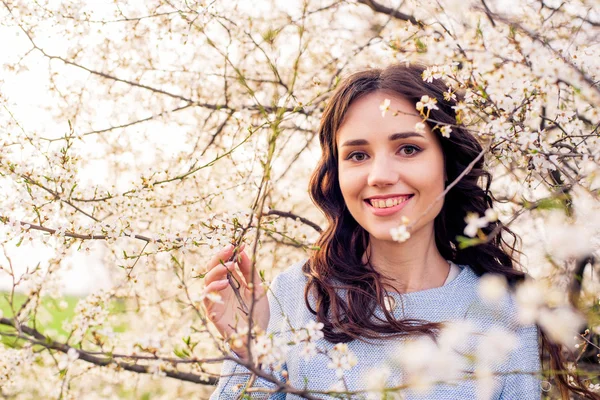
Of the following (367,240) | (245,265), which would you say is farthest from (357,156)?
(245,265)

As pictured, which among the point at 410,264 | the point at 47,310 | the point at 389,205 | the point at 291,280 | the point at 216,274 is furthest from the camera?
the point at 47,310

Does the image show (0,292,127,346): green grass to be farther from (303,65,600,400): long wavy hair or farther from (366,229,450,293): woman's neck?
(366,229,450,293): woman's neck

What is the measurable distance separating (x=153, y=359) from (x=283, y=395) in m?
0.94

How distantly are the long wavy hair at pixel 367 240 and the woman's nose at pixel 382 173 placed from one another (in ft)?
0.85

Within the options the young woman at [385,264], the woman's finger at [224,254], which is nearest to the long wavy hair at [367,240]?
the young woman at [385,264]

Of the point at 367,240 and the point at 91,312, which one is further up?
the point at 367,240

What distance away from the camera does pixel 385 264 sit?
81.4 inches

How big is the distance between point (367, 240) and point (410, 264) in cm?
19

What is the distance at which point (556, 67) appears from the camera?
138 centimetres

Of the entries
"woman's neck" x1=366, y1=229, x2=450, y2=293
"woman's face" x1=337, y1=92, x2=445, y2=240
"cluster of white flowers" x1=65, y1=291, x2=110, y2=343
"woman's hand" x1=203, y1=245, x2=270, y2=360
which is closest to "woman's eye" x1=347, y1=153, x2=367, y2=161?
"woman's face" x1=337, y1=92, x2=445, y2=240

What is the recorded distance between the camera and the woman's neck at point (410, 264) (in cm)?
203

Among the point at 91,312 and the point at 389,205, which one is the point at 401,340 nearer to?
the point at 389,205

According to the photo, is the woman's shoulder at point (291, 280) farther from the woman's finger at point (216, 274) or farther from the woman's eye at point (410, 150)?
the woman's eye at point (410, 150)

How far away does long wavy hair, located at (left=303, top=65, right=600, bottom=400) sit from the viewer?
1914 mm
